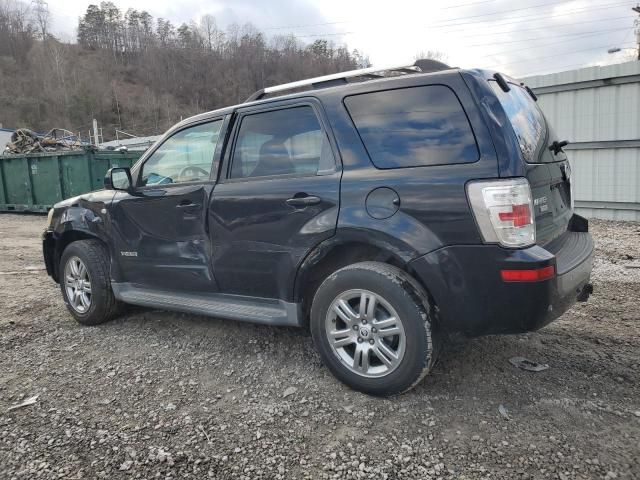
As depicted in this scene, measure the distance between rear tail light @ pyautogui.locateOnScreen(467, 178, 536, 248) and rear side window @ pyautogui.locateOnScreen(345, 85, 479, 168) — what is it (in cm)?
21

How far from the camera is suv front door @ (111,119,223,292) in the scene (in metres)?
3.66

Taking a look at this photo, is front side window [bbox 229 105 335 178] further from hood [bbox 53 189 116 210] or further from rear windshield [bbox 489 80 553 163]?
hood [bbox 53 189 116 210]

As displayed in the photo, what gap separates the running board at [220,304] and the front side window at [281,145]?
34.8 inches

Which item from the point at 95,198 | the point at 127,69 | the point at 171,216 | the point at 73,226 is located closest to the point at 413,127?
the point at 171,216

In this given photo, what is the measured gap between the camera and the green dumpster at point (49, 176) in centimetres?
1398

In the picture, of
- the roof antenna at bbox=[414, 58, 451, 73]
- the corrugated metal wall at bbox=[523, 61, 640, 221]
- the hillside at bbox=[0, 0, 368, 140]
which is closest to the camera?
the roof antenna at bbox=[414, 58, 451, 73]

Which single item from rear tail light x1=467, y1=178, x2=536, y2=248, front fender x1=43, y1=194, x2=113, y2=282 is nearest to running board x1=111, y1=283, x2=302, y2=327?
front fender x1=43, y1=194, x2=113, y2=282

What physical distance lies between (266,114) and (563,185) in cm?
208

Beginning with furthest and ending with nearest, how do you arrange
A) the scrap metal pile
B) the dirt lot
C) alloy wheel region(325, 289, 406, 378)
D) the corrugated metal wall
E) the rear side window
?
the scrap metal pile < the corrugated metal wall < alloy wheel region(325, 289, 406, 378) < the rear side window < the dirt lot

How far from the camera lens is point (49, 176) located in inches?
575

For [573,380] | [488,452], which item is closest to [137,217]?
[488,452]

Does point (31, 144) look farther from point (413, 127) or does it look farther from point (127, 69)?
point (127, 69)

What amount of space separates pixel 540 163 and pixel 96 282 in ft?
12.1

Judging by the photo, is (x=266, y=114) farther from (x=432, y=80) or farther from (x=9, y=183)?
(x=9, y=183)
